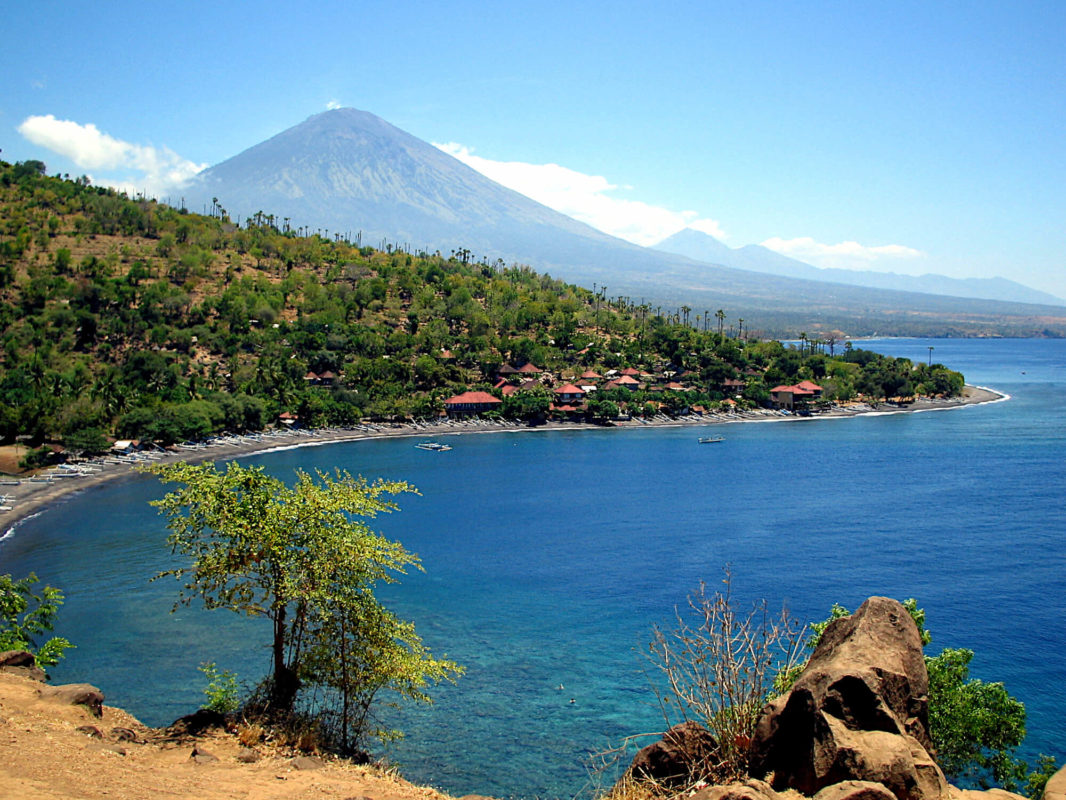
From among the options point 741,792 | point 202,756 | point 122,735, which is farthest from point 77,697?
point 741,792

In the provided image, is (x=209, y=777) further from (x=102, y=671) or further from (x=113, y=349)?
(x=113, y=349)

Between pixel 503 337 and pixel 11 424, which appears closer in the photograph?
pixel 11 424

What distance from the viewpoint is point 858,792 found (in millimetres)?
6102

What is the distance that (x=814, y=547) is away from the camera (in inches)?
1243

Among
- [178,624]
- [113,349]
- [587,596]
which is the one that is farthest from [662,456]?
[113,349]

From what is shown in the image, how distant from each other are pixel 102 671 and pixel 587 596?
46.0ft

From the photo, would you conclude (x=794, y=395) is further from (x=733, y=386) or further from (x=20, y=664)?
(x=20, y=664)

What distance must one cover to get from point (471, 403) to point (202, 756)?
192 feet

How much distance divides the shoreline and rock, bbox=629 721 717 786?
31.9m

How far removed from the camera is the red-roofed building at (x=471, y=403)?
6869cm

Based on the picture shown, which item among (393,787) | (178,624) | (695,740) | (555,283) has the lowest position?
(178,624)

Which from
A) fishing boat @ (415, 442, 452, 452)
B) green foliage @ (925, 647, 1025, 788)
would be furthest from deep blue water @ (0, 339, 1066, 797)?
green foliage @ (925, 647, 1025, 788)

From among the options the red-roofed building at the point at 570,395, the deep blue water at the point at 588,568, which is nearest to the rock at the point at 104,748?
the deep blue water at the point at 588,568

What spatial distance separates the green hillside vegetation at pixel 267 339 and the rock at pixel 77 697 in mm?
40687
